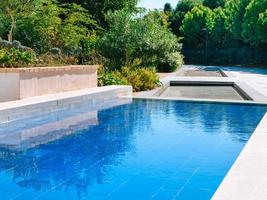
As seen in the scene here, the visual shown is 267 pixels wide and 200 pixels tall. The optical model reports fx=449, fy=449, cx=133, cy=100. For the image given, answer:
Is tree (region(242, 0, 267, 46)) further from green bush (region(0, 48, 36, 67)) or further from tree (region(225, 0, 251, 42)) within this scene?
green bush (region(0, 48, 36, 67))

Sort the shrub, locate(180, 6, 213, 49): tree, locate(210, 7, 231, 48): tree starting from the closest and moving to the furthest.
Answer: the shrub, locate(210, 7, 231, 48): tree, locate(180, 6, 213, 49): tree

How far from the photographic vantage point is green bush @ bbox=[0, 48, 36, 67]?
12484 mm

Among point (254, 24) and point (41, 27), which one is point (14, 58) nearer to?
point (41, 27)

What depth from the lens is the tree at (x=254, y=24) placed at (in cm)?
4272

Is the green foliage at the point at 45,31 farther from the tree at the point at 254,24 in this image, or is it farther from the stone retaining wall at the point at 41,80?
the tree at the point at 254,24

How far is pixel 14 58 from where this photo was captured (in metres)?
12.9

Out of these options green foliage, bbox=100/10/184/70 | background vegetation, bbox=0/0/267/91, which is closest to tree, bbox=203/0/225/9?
background vegetation, bbox=0/0/267/91

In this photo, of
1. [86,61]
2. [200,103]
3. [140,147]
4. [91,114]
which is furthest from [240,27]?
[140,147]

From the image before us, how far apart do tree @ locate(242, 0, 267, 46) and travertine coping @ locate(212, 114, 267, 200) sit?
38.1m

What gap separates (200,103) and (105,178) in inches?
337

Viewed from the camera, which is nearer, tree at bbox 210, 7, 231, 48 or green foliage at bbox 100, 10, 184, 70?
green foliage at bbox 100, 10, 184, 70

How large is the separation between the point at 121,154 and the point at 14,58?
23.5 ft

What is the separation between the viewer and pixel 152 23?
21750 millimetres

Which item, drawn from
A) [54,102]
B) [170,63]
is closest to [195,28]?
[170,63]
